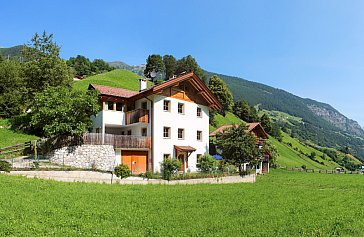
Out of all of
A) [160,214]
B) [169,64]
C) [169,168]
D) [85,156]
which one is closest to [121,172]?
[169,168]

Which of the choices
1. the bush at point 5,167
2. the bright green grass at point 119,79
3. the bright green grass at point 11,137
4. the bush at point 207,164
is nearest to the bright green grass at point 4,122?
the bright green grass at point 11,137

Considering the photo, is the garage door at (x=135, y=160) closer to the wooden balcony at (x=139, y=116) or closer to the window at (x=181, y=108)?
the wooden balcony at (x=139, y=116)

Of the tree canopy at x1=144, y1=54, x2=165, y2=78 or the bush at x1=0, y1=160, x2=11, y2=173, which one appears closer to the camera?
the bush at x1=0, y1=160, x2=11, y2=173

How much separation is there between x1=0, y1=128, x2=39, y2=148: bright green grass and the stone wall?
8177 mm

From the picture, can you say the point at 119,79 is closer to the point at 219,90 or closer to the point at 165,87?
the point at 219,90

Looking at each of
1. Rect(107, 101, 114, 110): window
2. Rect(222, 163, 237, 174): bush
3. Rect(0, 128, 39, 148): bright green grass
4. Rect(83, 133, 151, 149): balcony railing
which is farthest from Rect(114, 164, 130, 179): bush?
Rect(0, 128, 39, 148): bright green grass

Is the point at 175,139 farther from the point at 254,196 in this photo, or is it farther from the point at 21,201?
the point at 21,201

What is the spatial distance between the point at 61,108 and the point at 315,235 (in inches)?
970

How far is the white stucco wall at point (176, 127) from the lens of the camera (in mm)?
32875

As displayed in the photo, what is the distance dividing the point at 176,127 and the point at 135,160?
19.7 feet

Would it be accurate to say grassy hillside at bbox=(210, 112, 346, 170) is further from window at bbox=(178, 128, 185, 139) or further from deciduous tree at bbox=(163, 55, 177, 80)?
window at bbox=(178, 128, 185, 139)

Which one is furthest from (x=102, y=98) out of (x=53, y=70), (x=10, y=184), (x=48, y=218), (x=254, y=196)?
(x=48, y=218)

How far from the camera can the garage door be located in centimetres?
3147

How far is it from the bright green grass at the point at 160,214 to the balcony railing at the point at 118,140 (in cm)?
1080
